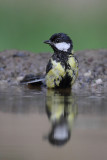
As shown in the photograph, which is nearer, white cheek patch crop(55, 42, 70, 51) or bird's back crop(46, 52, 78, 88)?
bird's back crop(46, 52, 78, 88)

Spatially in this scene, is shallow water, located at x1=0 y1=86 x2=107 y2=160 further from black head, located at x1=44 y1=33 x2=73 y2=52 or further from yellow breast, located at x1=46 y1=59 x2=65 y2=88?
black head, located at x1=44 y1=33 x2=73 y2=52

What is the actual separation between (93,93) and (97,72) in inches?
56.9

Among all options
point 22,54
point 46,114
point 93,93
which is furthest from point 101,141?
point 22,54

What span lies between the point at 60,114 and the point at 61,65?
6.29 ft

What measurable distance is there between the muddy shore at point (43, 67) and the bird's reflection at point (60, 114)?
40.2 inches

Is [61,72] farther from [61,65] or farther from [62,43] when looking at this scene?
[62,43]

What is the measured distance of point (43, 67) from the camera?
6.54 meters

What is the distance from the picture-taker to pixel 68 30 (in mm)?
9578

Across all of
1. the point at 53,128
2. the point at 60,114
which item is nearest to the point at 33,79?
the point at 60,114

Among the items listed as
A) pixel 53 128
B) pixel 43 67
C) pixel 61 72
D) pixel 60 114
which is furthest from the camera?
pixel 43 67

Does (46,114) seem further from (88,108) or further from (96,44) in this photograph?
(96,44)

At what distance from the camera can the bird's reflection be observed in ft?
8.10

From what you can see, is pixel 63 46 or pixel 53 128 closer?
pixel 53 128

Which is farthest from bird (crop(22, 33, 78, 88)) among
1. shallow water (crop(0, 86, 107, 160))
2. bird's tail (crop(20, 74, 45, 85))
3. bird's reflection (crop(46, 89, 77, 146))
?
shallow water (crop(0, 86, 107, 160))
